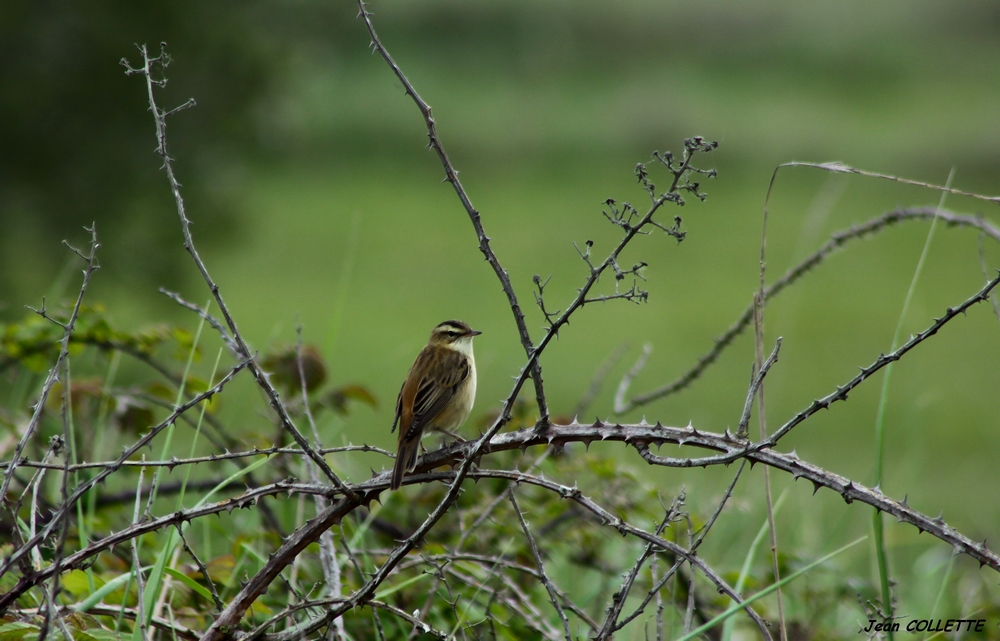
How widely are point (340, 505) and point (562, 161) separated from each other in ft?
71.3

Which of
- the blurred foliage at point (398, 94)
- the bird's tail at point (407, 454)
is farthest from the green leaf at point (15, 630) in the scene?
the blurred foliage at point (398, 94)

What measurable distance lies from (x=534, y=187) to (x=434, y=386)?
19.3 meters

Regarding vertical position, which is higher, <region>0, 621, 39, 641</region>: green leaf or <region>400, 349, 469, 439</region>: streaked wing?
<region>400, 349, 469, 439</region>: streaked wing

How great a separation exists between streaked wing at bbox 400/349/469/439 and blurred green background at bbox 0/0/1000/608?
0.45 m

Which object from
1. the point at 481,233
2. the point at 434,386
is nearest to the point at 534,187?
the point at 434,386

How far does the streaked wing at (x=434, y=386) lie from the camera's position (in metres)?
3.70

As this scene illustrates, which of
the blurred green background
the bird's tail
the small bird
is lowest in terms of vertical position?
the bird's tail

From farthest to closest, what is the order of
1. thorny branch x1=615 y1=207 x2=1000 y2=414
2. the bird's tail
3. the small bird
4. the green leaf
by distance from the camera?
the small bird → the bird's tail → thorny branch x1=615 y1=207 x2=1000 y2=414 → the green leaf

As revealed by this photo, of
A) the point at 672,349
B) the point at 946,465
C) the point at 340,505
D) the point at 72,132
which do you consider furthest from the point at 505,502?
the point at 672,349

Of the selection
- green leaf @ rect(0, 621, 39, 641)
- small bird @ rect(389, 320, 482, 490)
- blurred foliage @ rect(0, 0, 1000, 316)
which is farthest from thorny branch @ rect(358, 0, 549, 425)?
blurred foliage @ rect(0, 0, 1000, 316)

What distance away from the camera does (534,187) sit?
22.8 meters

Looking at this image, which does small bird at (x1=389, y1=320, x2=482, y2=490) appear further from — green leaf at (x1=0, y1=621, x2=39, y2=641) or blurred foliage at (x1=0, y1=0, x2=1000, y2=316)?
blurred foliage at (x1=0, y1=0, x2=1000, y2=316)

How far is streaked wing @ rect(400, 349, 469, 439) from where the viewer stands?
12.1ft

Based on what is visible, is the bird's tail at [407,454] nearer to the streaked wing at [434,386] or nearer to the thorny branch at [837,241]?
the streaked wing at [434,386]
